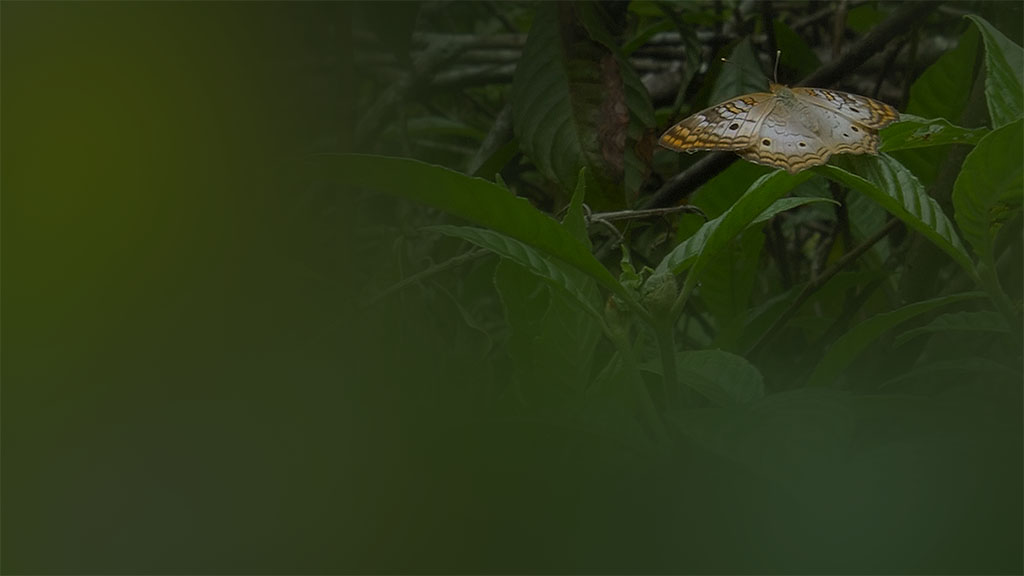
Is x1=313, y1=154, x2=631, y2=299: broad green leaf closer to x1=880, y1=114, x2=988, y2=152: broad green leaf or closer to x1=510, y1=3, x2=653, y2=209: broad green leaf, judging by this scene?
x1=880, y1=114, x2=988, y2=152: broad green leaf

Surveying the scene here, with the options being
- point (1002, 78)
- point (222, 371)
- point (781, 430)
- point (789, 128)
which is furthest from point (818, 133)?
point (222, 371)

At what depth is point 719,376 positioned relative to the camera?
72cm

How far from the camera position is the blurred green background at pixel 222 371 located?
7.4 inches

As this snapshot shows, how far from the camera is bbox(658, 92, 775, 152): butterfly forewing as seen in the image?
2.20ft

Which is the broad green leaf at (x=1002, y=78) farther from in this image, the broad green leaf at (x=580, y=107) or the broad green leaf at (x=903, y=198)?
the broad green leaf at (x=580, y=107)

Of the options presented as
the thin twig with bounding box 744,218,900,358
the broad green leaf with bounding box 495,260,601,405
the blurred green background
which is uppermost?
the blurred green background

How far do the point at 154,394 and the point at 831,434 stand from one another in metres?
0.33

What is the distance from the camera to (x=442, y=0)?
1522 millimetres

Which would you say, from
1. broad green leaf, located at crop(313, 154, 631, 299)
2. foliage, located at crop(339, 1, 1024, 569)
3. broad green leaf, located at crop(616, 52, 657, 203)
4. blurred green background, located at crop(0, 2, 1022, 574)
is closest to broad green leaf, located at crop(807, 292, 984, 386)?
foliage, located at crop(339, 1, 1024, 569)

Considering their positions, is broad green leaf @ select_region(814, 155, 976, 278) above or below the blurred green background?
below

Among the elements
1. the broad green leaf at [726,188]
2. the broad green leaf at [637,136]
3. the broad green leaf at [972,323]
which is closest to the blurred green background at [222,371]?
the broad green leaf at [972,323]

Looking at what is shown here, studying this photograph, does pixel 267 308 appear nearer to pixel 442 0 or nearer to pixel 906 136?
pixel 906 136

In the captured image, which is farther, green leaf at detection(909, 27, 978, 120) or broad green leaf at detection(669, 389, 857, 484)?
green leaf at detection(909, 27, 978, 120)

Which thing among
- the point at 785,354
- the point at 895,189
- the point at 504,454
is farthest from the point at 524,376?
the point at 785,354
